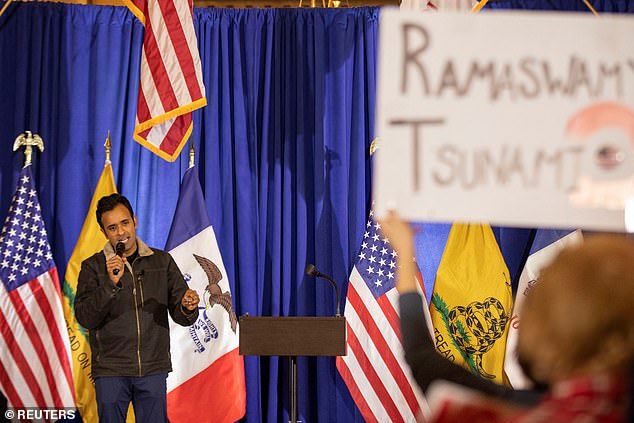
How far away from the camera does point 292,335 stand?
4355 mm

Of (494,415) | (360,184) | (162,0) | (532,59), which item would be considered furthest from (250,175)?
(494,415)

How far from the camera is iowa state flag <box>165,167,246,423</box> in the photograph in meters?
5.33

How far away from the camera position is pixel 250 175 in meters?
5.71

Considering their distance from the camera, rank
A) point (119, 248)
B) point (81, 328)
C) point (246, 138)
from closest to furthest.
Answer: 1. point (119, 248)
2. point (81, 328)
3. point (246, 138)

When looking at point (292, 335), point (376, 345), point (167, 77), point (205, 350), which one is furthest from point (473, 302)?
point (167, 77)

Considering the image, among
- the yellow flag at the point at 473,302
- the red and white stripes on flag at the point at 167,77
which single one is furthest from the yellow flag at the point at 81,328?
the yellow flag at the point at 473,302

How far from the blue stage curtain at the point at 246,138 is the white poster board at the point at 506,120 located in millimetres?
4001

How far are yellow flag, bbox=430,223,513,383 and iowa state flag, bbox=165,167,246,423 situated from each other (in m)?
1.35

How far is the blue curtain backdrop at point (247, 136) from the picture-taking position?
5641 millimetres

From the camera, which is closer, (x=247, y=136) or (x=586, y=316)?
(x=586, y=316)

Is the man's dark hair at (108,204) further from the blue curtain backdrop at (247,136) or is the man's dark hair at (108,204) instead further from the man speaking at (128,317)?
the blue curtain backdrop at (247,136)

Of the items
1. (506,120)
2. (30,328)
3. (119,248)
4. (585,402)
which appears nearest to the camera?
(585,402)

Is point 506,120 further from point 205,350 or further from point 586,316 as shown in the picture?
point 205,350

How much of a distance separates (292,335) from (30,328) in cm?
187
